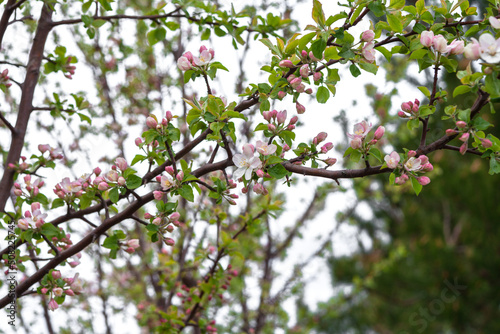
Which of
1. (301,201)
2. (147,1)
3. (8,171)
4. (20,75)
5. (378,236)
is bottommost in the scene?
(8,171)

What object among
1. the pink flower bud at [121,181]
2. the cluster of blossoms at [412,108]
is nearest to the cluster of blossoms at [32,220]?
the pink flower bud at [121,181]

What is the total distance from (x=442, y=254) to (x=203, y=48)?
709 centimetres

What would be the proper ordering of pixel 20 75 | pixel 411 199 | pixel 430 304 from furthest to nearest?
1. pixel 411 199
2. pixel 430 304
3. pixel 20 75

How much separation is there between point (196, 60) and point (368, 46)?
0.48 metres

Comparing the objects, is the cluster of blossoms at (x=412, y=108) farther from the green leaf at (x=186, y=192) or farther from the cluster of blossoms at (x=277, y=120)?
the green leaf at (x=186, y=192)

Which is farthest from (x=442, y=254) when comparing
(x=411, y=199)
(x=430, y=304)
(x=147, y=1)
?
(x=147, y=1)

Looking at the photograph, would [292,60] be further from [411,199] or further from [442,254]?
[411,199]

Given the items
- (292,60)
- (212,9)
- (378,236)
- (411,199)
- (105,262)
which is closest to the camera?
(292,60)

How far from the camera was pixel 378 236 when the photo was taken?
11.7 m

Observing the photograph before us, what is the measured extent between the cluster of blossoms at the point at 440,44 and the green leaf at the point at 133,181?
854 millimetres

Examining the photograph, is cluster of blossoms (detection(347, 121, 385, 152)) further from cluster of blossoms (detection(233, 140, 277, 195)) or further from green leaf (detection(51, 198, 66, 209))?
green leaf (detection(51, 198, 66, 209))

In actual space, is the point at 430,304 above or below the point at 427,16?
above

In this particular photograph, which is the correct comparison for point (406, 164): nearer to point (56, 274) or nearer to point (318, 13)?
point (318, 13)

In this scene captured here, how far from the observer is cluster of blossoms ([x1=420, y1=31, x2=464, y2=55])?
3.56 feet
